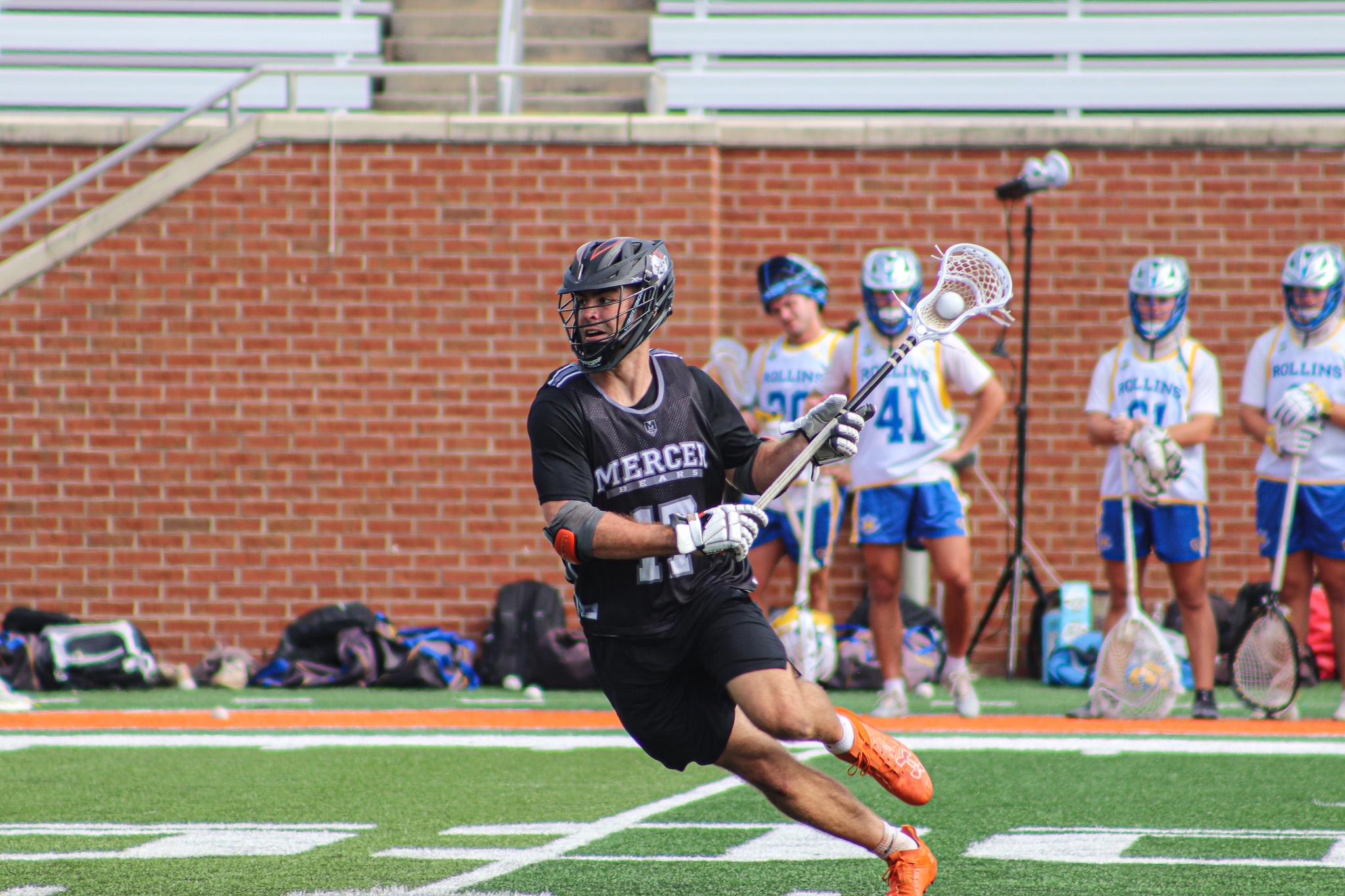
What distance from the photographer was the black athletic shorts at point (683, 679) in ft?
12.6

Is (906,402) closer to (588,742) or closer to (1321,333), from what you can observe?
(1321,333)

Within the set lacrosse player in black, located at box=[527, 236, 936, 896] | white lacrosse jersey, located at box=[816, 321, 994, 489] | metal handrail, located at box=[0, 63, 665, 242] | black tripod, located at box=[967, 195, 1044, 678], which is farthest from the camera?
metal handrail, located at box=[0, 63, 665, 242]

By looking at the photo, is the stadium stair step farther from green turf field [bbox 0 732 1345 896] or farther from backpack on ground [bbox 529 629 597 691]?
green turf field [bbox 0 732 1345 896]

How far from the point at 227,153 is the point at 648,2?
3.93 meters

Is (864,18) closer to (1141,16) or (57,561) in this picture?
(1141,16)

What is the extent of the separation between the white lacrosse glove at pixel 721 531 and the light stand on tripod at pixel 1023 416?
5547 millimetres

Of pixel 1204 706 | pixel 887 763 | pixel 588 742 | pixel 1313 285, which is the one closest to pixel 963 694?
pixel 1204 706

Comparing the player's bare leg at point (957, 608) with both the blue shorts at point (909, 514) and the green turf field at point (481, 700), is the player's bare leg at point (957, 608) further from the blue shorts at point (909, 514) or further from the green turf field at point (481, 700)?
the green turf field at point (481, 700)

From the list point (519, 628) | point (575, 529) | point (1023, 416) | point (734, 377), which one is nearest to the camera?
point (575, 529)

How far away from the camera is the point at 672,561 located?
153 inches

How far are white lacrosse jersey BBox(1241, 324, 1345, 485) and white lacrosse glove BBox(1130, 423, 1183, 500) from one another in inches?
25.1

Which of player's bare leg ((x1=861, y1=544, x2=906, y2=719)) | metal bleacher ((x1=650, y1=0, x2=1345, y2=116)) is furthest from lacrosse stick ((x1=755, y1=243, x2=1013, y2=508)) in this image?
metal bleacher ((x1=650, y1=0, x2=1345, y2=116))

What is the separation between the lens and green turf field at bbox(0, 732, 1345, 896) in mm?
4098

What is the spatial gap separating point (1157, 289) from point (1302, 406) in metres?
0.92
